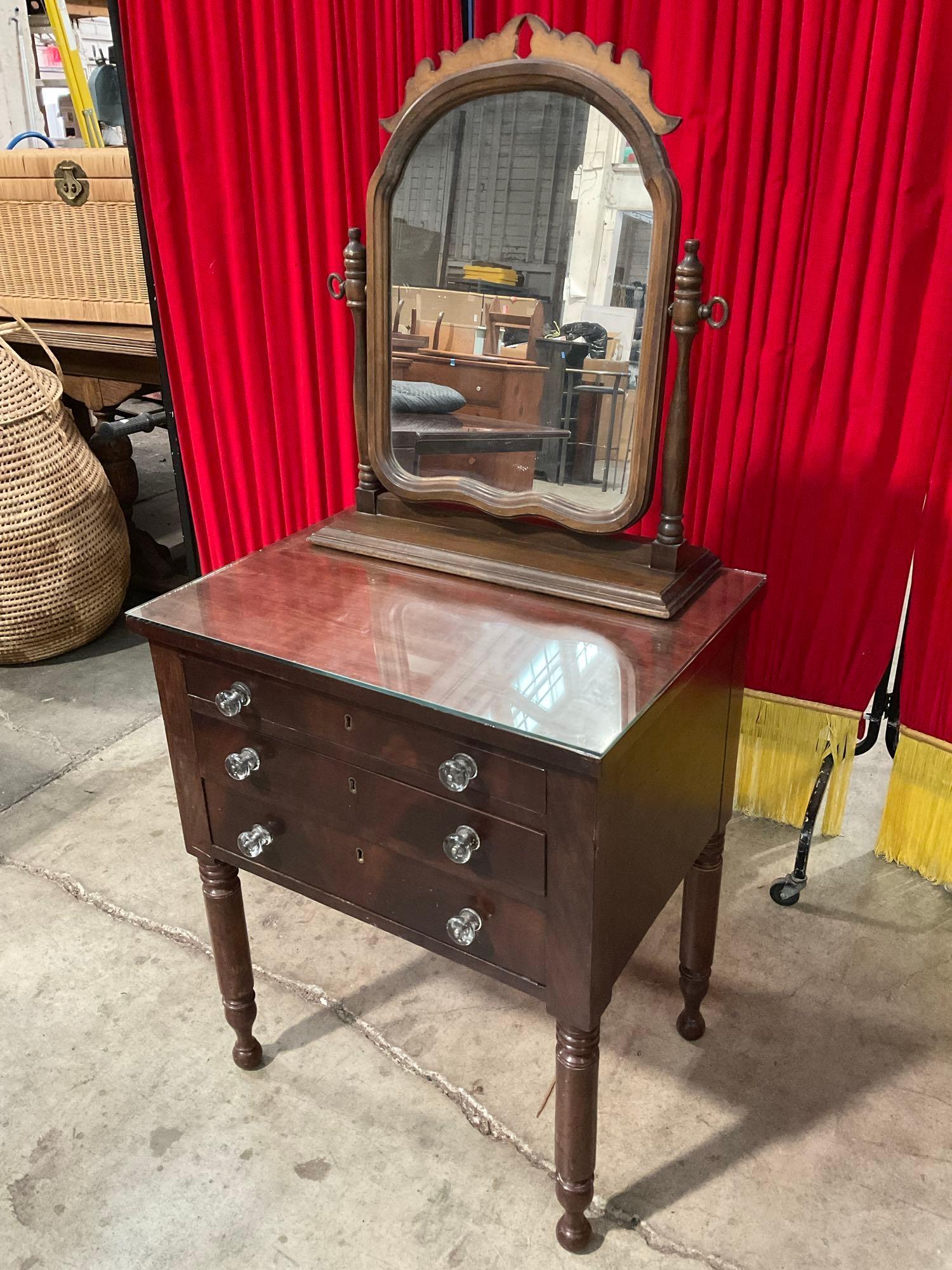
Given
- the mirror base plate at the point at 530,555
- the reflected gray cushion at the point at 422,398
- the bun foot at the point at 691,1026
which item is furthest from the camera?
the bun foot at the point at 691,1026

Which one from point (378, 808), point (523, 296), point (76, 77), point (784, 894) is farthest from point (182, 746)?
point (76, 77)

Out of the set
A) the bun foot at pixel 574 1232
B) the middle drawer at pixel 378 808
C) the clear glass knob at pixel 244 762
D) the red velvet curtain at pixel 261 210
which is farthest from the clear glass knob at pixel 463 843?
the red velvet curtain at pixel 261 210

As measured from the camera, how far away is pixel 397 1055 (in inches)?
62.9

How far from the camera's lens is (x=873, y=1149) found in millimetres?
1420

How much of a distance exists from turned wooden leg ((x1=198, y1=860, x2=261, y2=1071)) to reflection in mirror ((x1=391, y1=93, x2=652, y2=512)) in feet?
2.23

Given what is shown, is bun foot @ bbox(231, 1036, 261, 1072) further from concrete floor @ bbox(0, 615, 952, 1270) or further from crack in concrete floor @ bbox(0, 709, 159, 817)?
crack in concrete floor @ bbox(0, 709, 159, 817)

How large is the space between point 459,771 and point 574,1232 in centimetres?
68

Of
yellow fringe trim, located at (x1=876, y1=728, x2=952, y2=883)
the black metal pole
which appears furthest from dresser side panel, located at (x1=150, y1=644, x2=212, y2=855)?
yellow fringe trim, located at (x1=876, y1=728, x2=952, y2=883)

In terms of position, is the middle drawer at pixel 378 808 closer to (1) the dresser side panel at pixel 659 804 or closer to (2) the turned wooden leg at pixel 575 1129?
(1) the dresser side panel at pixel 659 804

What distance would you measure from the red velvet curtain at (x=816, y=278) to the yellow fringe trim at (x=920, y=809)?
14cm

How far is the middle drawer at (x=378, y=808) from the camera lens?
111 centimetres

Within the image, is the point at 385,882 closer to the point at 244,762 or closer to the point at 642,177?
the point at 244,762

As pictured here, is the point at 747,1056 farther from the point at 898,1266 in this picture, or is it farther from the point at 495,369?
the point at 495,369

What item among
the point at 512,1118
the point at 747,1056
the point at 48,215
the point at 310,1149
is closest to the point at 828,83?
the point at 747,1056
